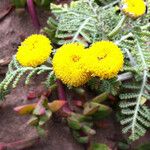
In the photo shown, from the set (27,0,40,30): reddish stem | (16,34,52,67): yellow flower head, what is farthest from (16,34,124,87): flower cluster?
(27,0,40,30): reddish stem

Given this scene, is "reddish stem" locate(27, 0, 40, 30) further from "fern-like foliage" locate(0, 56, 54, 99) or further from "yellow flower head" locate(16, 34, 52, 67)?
"yellow flower head" locate(16, 34, 52, 67)

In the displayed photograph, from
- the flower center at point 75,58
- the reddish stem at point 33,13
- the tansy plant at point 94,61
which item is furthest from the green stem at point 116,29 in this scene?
the reddish stem at point 33,13

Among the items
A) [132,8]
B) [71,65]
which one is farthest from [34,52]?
[132,8]

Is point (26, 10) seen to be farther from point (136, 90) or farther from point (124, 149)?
point (124, 149)

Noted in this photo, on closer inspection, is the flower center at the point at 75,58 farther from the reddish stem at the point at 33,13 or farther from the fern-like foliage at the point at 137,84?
the reddish stem at the point at 33,13

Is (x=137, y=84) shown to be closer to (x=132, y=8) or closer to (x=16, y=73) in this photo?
(x=132, y=8)

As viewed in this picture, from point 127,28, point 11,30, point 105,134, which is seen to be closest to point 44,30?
point 11,30

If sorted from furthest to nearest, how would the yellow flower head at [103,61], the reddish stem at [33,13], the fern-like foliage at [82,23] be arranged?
1. the reddish stem at [33,13]
2. the fern-like foliage at [82,23]
3. the yellow flower head at [103,61]
